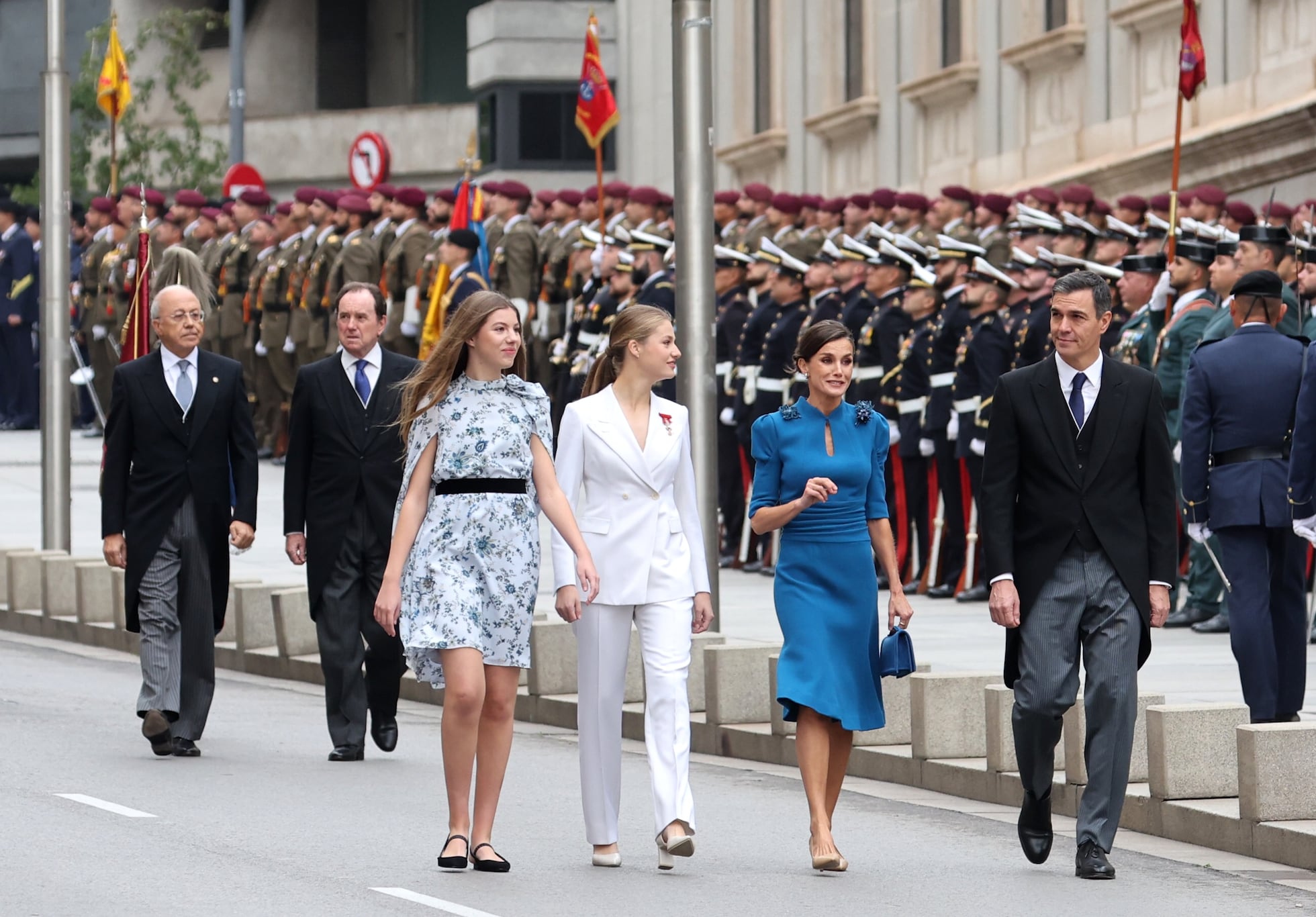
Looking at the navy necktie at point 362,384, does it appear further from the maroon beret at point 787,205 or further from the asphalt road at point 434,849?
the maroon beret at point 787,205

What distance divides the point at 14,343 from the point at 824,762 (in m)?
25.2

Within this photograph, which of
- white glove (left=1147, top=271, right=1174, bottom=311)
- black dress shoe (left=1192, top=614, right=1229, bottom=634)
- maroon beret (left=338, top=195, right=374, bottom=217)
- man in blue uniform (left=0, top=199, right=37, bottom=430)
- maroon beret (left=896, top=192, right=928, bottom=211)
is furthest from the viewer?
man in blue uniform (left=0, top=199, right=37, bottom=430)

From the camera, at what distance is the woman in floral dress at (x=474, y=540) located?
31.3 ft

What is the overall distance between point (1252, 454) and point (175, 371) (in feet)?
15.3

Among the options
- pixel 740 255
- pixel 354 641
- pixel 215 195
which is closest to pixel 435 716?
pixel 354 641

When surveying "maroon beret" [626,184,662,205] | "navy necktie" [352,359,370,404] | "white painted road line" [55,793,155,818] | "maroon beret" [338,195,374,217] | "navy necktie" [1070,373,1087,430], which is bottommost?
"white painted road line" [55,793,155,818]

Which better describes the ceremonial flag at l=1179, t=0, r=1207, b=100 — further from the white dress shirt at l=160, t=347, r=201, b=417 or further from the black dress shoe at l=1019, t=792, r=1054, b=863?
the black dress shoe at l=1019, t=792, r=1054, b=863

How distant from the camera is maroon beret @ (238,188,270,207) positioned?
30.7 metres

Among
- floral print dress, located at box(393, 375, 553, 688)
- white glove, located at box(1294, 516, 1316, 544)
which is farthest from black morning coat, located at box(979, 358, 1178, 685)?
white glove, located at box(1294, 516, 1316, 544)

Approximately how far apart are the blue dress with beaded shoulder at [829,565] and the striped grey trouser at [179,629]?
3518 millimetres

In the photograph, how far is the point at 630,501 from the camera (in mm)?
9797

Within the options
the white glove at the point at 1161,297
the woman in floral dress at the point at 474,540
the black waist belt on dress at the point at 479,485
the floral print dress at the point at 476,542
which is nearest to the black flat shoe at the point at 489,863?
the woman in floral dress at the point at 474,540

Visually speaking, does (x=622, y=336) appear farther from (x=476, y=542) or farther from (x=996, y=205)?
(x=996, y=205)

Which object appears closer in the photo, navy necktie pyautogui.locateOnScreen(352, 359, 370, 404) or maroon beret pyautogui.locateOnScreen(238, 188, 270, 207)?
navy necktie pyautogui.locateOnScreen(352, 359, 370, 404)
